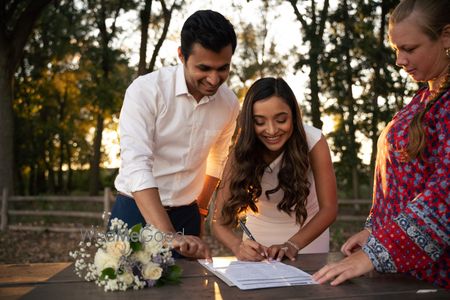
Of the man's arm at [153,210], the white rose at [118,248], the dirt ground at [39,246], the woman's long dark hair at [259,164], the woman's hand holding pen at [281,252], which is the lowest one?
the dirt ground at [39,246]

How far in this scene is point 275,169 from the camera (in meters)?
3.65

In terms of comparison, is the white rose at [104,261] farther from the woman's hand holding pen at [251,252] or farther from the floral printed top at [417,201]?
the floral printed top at [417,201]

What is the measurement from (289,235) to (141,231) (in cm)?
163

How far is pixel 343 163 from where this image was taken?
16250 mm

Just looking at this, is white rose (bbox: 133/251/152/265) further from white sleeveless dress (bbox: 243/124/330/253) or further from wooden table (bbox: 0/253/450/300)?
white sleeveless dress (bbox: 243/124/330/253)

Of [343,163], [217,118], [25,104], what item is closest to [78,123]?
[25,104]

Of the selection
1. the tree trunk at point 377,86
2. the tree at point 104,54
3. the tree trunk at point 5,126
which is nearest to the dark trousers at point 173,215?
the tree trunk at point 5,126

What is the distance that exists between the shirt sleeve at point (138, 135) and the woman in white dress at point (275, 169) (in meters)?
0.51

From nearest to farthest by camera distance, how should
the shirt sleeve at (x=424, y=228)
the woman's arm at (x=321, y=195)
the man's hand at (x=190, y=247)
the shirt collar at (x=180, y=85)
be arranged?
1. the shirt sleeve at (x=424, y=228)
2. the man's hand at (x=190, y=247)
3. the woman's arm at (x=321, y=195)
4. the shirt collar at (x=180, y=85)

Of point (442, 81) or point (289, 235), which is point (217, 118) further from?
point (442, 81)

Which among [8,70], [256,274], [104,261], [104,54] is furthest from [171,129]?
[104,54]

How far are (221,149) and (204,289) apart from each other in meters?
1.69

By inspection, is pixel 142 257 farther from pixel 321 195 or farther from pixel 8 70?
pixel 8 70

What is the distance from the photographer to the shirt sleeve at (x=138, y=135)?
3123mm
